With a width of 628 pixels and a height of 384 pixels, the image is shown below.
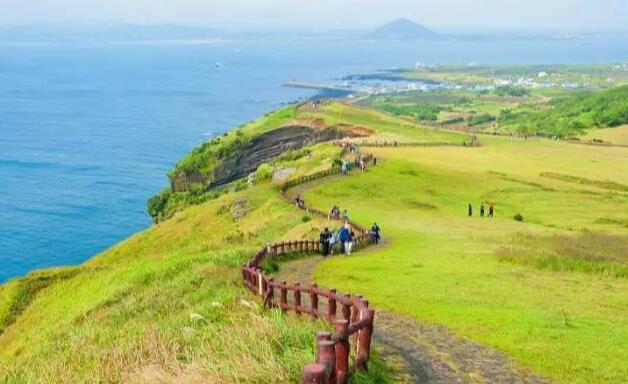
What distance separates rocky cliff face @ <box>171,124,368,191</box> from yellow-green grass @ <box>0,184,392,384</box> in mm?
54250

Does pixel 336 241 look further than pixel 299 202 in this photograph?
No

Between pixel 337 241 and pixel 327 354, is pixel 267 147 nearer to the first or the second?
pixel 337 241

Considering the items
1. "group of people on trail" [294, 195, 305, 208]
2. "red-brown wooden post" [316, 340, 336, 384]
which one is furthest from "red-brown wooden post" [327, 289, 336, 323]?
"group of people on trail" [294, 195, 305, 208]

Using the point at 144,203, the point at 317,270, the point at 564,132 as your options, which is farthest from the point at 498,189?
the point at 564,132

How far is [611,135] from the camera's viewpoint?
122 m

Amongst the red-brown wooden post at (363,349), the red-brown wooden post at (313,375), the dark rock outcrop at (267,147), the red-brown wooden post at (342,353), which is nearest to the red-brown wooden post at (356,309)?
the red-brown wooden post at (363,349)

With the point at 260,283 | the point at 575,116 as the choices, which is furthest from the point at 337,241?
the point at 575,116

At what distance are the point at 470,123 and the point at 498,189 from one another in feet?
395

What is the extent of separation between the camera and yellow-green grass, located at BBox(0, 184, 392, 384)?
13484 mm

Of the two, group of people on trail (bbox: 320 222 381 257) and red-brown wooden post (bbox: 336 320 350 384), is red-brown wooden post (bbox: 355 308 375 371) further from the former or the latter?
group of people on trail (bbox: 320 222 381 257)

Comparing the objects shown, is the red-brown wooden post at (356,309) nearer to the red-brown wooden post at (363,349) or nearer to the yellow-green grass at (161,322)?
the yellow-green grass at (161,322)

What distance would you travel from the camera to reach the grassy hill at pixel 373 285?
15.4 m

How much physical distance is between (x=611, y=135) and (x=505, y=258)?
329 ft

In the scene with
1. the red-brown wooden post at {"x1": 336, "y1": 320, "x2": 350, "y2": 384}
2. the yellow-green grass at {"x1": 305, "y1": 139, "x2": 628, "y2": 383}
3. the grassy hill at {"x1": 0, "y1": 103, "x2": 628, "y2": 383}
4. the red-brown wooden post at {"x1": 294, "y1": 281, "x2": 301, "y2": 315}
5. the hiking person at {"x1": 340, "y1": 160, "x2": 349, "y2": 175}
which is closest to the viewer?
the red-brown wooden post at {"x1": 336, "y1": 320, "x2": 350, "y2": 384}
